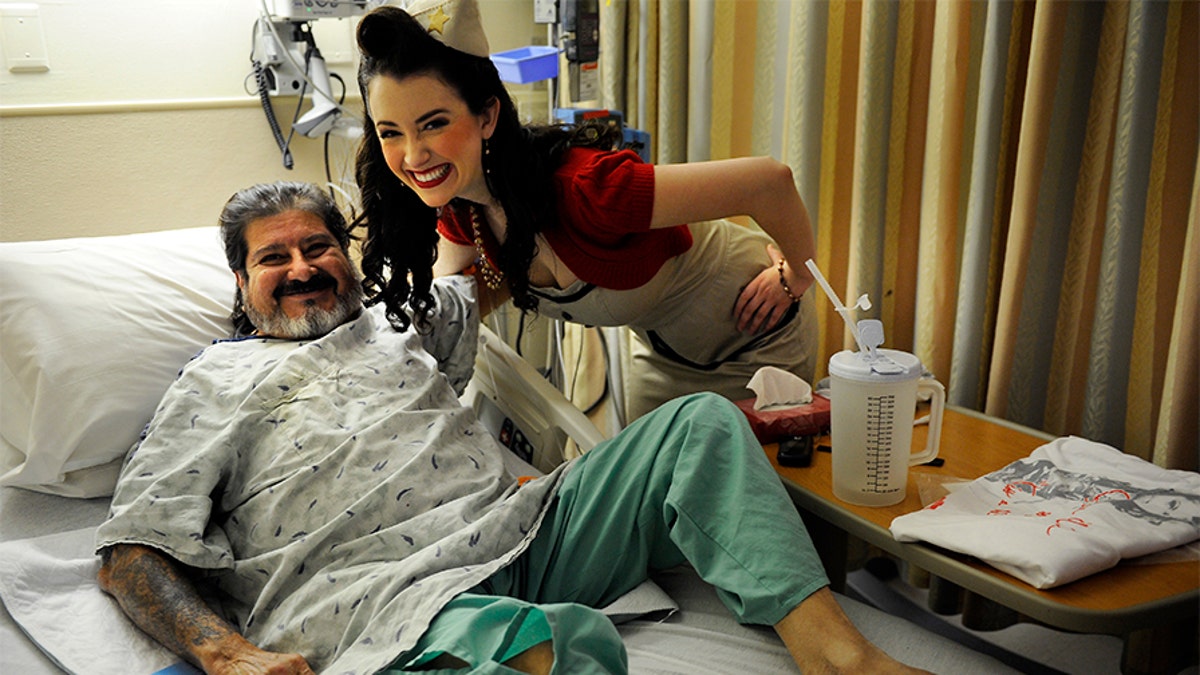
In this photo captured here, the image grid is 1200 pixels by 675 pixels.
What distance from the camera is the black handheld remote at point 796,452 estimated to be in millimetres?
1482

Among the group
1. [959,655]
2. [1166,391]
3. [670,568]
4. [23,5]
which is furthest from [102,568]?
[1166,391]

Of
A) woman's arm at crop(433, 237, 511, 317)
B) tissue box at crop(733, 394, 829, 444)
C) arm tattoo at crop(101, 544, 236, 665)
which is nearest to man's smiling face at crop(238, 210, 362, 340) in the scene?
woman's arm at crop(433, 237, 511, 317)

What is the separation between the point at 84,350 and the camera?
170cm

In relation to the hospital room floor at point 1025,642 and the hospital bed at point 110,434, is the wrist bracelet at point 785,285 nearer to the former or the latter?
the hospital bed at point 110,434

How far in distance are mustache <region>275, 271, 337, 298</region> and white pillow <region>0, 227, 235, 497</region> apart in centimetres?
26

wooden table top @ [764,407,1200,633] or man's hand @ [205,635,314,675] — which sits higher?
wooden table top @ [764,407,1200,633]

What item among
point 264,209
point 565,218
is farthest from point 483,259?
point 264,209

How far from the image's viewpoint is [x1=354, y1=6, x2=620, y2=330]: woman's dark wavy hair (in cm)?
143

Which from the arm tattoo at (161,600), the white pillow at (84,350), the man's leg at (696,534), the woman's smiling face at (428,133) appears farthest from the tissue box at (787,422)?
the white pillow at (84,350)

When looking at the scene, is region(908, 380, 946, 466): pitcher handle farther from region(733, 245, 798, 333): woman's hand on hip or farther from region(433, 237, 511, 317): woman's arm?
region(433, 237, 511, 317): woman's arm

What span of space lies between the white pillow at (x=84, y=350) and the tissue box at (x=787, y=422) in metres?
1.03

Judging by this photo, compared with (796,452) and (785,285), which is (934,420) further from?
(785,285)

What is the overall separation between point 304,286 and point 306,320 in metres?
0.06

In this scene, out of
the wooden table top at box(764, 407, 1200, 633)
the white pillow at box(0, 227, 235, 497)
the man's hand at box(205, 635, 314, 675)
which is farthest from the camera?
the white pillow at box(0, 227, 235, 497)
